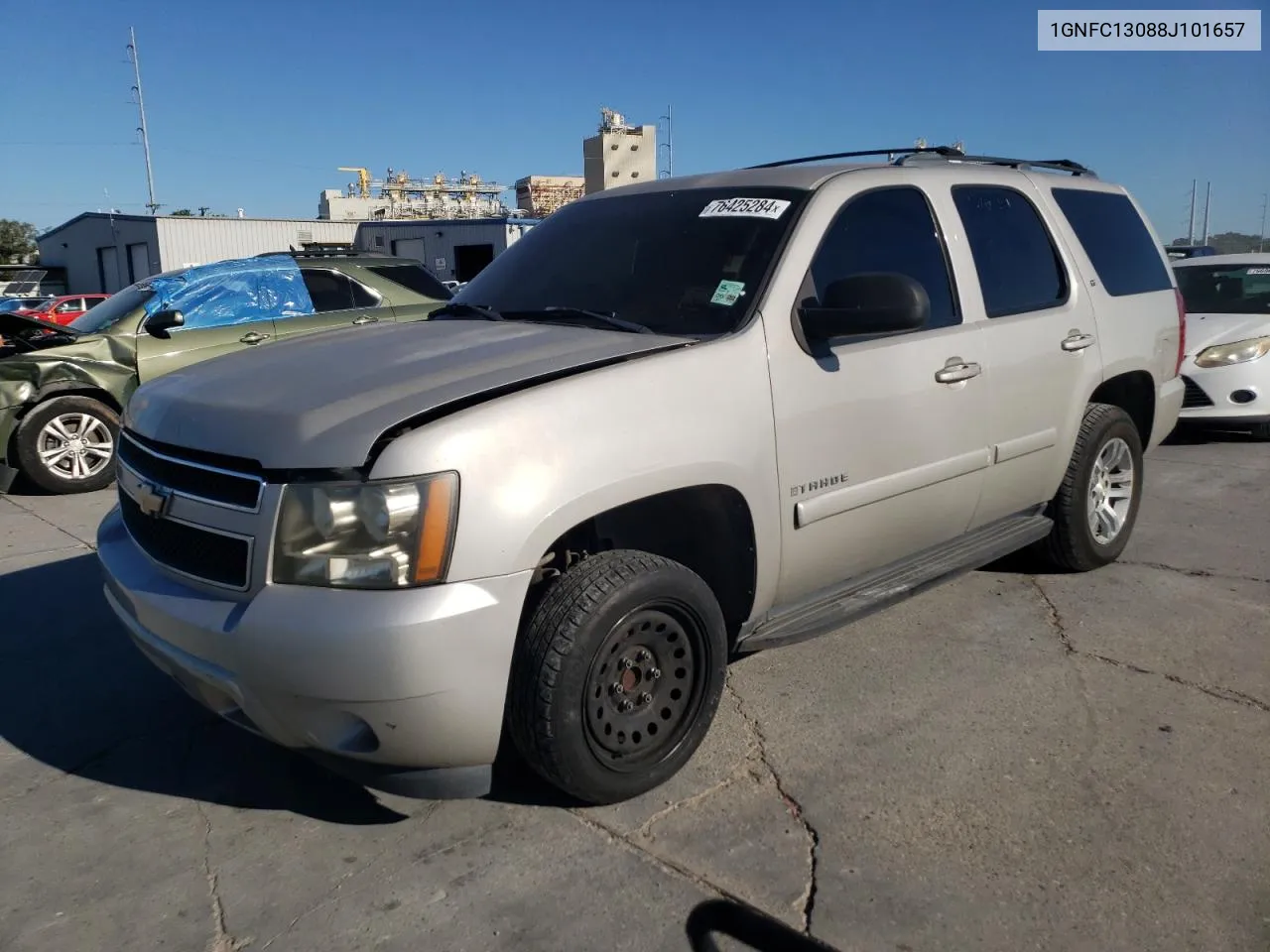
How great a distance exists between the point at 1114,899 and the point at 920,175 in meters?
2.61

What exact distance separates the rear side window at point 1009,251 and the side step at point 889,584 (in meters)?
0.92

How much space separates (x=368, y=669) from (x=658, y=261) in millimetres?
1859

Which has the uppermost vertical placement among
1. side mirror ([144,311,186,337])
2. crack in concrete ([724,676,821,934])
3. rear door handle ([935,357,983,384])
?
side mirror ([144,311,186,337])

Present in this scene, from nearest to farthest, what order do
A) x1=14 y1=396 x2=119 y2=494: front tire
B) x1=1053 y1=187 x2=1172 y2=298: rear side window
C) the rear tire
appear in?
the rear tire, x1=1053 y1=187 x2=1172 y2=298: rear side window, x1=14 y1=396 x2=119 y2=494: front tire

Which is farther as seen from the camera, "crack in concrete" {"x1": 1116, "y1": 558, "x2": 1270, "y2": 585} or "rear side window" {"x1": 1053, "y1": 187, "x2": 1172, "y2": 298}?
"crack in concrete" {"x1": 1116, "y1": 558, "x2": 1270, "y2": 585}

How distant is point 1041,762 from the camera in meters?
3.08

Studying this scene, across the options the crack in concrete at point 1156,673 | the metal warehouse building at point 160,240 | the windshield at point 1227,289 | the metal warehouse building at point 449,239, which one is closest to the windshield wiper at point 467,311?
the crack in concrete at point 1156,673

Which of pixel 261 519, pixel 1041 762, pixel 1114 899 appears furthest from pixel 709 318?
pixel 1114 899

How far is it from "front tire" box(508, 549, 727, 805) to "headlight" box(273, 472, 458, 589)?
0.40 metres

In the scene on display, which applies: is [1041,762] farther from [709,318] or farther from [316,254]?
[316,254]

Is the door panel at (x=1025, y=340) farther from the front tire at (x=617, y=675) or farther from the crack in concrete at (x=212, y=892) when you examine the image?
the crack in concrete at (x=212, y=892)

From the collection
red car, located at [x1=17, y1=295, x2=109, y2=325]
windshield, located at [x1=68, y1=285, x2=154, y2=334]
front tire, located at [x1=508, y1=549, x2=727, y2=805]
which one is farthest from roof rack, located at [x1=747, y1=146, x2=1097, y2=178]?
red car, located at [x1=17, y1=295, x2=109, y2=325]

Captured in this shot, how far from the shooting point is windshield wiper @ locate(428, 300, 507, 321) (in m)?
3.61

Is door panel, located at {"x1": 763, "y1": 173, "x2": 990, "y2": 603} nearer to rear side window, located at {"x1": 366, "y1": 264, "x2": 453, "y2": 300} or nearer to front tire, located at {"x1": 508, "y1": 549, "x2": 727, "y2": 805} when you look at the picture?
front tire, located at {"x1": 508, "y1": 549, "x2": 727, "y2": 805}
